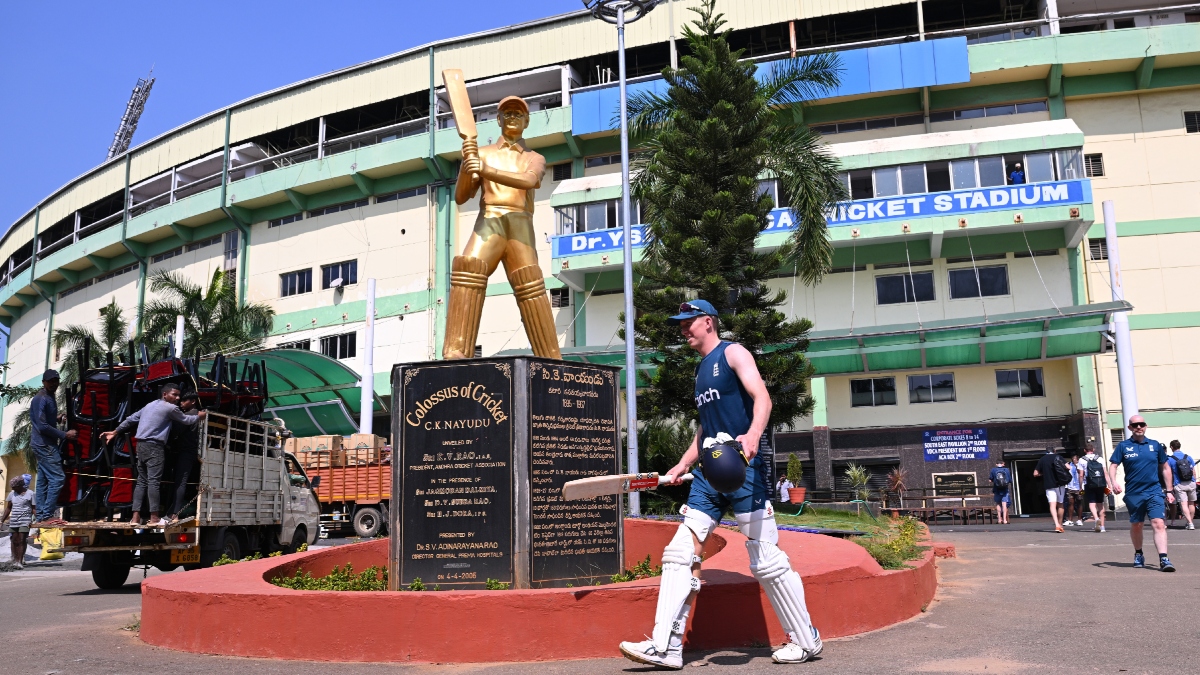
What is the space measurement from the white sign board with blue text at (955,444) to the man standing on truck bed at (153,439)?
2539cm

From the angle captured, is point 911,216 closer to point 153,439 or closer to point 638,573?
point 638,573

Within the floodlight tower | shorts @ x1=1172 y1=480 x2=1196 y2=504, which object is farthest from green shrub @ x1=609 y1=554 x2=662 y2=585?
the floodlight tower

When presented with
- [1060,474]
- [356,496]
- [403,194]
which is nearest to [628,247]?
[356,496]

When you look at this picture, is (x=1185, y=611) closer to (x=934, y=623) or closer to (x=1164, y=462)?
(x=934, y=623)

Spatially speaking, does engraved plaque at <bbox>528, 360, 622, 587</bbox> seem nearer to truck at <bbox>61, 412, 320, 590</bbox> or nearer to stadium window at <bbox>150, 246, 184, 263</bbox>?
truck at <bbox>61, 412, 320, 590</bbox>

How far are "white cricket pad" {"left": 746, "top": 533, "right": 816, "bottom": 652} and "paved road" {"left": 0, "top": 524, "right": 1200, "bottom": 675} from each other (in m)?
0.18

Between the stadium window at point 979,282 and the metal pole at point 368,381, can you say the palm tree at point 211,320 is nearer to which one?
the metal pole at point 368,381

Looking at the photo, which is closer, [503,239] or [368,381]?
[503,239]

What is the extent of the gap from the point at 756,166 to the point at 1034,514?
52.5 ft

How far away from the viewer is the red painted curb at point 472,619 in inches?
212

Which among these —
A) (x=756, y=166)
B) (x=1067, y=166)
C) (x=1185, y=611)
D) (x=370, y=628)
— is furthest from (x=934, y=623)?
(x=1067, y=166)

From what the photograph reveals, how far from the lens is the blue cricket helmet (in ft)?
15.7

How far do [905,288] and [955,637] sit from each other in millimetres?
26889

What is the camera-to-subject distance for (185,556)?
11.4 m
